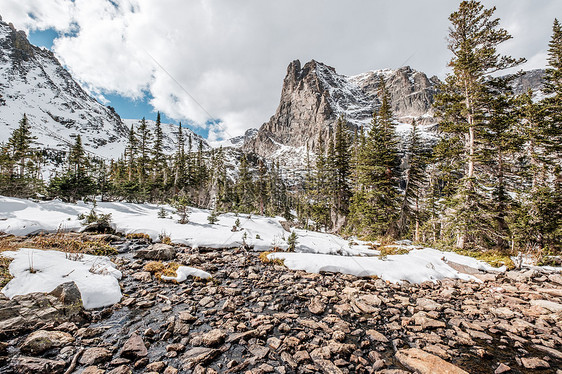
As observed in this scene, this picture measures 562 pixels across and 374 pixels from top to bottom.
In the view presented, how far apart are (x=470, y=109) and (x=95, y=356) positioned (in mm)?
20766

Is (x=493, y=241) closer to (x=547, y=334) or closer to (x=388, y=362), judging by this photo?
(x=547, y=334)

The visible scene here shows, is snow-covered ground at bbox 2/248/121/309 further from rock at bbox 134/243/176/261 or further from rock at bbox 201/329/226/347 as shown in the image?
rock at bbox 201/329/226/347

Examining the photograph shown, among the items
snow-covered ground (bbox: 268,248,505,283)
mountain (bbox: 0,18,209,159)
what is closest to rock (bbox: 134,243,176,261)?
snow-covered ground (bbox: 268,248,505,283)

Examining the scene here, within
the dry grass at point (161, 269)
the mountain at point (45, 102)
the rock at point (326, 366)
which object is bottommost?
the rock at point (326, 366)

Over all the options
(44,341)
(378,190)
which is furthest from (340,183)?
(44,341)

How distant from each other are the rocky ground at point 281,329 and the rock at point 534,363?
2cm

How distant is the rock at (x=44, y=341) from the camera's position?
3.60 m

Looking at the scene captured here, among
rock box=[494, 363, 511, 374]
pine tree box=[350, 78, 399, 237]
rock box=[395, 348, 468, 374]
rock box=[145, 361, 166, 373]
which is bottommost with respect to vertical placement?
rock box=[494, 363, 511, 374]

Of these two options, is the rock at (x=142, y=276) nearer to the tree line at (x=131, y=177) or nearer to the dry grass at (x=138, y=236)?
the dry grass at (x=138, y=236)

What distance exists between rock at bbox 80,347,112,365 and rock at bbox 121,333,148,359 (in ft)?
0.80

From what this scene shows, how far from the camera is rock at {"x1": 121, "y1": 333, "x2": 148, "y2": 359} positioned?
12.6ft

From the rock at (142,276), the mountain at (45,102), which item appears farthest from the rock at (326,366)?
the mountain at (45,102)

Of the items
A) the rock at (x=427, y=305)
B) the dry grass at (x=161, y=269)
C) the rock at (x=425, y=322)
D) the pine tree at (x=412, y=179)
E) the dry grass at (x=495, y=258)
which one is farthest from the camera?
the pine tree at (x=412, y=179)

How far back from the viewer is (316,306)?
233 inches
